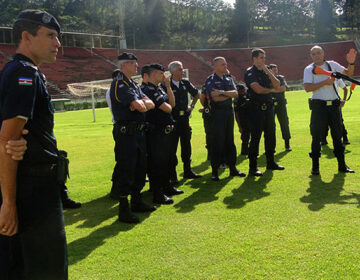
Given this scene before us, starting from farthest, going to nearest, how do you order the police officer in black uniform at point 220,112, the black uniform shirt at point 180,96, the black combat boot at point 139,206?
the black uniform shirt at point 180,96 < the police officer in black uniform at point 220,112 < the black combat boot at point 139,206

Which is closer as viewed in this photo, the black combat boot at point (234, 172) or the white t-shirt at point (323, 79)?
the white t-shirt at point (323, 79)

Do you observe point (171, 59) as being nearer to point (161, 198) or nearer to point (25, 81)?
point (161, 198)

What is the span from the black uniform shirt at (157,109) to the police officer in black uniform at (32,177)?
3.04m

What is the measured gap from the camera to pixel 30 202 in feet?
6.70

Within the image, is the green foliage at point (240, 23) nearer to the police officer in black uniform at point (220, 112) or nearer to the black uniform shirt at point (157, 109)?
the police officer in black uniform at point (220, 112)

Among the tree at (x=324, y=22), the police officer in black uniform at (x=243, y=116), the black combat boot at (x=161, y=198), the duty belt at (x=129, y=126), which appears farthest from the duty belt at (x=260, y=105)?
the tree at (x=324, y=22)

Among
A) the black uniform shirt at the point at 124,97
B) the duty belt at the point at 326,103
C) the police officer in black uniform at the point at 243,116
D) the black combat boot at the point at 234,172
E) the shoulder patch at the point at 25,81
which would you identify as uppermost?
the shoulder patch at the point at 25,81

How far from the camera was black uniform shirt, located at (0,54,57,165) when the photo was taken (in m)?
1.89

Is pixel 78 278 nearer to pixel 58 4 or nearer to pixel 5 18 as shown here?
pixel 5 18

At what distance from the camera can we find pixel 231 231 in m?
3.95

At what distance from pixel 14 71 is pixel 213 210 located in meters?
3.41

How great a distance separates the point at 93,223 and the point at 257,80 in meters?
3.96

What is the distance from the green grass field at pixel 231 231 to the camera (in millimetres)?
3143

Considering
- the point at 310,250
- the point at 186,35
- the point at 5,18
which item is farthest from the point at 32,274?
the point at 186,35
